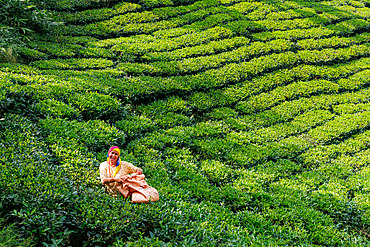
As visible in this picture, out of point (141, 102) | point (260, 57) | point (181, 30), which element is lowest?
point (141, 102)

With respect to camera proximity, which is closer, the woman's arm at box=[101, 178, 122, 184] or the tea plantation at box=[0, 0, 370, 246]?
the tea plantation at box=[0, 0, 370, 246]

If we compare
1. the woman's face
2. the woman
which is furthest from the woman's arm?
the woman's face

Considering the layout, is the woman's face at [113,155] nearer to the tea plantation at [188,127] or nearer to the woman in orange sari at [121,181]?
the woman in orange sari at [121,181]

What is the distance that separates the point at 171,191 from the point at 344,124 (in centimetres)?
646

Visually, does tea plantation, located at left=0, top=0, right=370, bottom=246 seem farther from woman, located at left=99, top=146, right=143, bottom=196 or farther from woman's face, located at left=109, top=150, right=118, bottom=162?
woman's face, located at left=109, top=150, right=118, bottom=162

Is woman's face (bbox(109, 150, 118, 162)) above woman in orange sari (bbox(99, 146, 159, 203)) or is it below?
above

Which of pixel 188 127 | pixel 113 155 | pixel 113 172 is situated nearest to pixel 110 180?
pixel 113 172

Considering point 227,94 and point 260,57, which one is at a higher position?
point 260,57

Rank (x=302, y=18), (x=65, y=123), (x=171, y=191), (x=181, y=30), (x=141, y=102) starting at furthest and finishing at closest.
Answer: (x=302, y=18) < (x=181, y=30) < (x=141, y=102) < (x=65, y=123) < (x=171, y=191)

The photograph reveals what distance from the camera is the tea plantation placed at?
4.44m

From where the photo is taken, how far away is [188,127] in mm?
7828

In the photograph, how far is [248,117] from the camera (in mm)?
8828

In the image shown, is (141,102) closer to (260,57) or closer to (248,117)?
(248,117)

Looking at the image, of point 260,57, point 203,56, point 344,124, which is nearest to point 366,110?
point 344,124
